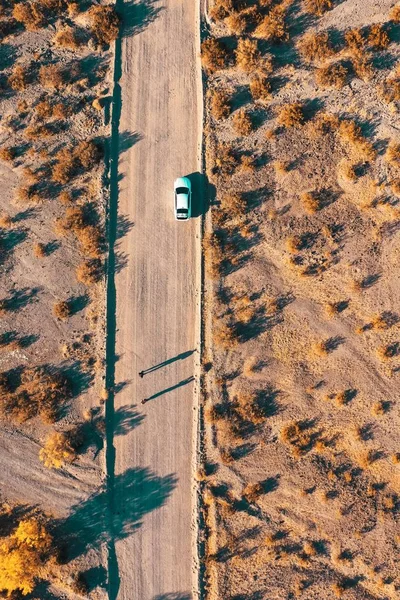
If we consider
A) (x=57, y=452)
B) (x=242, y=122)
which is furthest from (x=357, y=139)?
(x=57, y=452)

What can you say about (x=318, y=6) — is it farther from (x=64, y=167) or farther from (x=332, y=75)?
(x=64, y=167)

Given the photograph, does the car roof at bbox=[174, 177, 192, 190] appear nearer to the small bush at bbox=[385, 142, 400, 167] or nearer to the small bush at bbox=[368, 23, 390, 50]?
the small bush at bbox=[385, 142, 400, 167]

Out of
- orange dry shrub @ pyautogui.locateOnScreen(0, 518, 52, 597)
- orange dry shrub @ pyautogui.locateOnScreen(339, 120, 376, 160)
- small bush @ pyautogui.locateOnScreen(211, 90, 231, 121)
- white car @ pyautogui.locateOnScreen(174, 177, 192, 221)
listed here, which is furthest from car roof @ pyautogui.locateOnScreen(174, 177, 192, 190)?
orange dry shrub @ pyautogui.locateOnScreen(0, 518, 52, 597)

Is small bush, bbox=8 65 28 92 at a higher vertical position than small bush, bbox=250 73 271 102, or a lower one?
higher

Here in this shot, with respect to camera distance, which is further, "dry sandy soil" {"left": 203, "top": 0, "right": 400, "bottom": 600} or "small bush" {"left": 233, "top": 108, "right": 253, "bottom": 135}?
"small bush" {"left": 233, "top": 108, "right": 253, "bottom": 135}

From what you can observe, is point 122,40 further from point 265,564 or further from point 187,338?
point 265,564

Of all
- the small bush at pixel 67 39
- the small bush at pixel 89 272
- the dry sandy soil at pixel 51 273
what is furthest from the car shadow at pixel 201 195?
the small bush at pixel 67 39

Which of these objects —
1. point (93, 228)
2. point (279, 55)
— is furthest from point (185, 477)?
point (279, 55)
